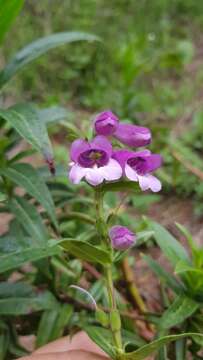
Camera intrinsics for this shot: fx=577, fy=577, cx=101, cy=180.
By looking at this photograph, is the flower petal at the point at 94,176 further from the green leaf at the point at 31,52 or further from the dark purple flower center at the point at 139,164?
the green leaf at the point at 31,52

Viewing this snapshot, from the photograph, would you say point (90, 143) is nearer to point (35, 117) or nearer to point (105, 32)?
point (35, 117)

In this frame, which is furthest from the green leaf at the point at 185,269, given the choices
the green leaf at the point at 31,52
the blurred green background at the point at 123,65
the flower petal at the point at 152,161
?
the blurred green background at the point at 123,65

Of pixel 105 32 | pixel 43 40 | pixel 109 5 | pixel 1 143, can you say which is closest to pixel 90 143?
pixel 1 143

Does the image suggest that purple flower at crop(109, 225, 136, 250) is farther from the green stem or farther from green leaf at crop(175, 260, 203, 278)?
green leaf at crop(175, 260, 203, 278)

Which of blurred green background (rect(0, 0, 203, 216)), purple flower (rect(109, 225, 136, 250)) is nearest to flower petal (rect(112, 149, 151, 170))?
purple flower (rect(109, 225, 136, 250))

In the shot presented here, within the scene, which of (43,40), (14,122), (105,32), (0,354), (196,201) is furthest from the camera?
(105,32)

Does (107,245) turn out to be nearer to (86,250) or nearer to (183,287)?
(86,250)
